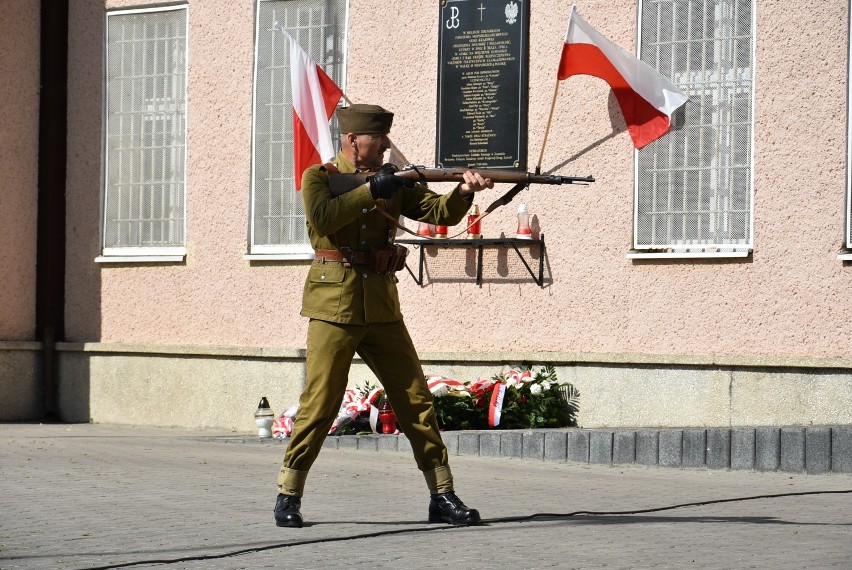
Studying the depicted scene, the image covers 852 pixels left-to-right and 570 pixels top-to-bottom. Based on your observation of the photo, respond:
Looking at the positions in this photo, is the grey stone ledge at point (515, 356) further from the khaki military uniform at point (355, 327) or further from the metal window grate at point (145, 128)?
the khaki military uniform at point (355, 327)

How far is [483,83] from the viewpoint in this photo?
13281mm

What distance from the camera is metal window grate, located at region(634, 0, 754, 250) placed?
12.1 meters

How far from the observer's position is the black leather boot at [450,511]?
7512 mm

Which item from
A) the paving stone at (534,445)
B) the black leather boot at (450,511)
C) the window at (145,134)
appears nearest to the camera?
the black leather boot at (450,511)

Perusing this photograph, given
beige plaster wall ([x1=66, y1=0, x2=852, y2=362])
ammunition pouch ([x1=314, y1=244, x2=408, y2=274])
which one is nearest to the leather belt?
ammunition pouch ([x1=314, y1=244, x2=408, y2=274])

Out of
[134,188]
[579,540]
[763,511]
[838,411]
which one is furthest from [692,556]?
[134,188]

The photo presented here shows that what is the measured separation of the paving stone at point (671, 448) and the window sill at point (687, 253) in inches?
66.4

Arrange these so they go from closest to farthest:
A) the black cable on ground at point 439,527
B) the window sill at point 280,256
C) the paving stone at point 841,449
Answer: the black cable on ground at point 439,527, the paving stone at point 841,449, the window sill at point 280,256

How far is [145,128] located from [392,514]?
8.16m

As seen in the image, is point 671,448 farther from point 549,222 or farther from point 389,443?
point 549,222

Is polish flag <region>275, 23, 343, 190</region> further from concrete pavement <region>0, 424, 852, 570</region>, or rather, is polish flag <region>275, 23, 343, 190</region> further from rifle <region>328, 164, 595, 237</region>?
rifle <region>328, 164, 595, 237</region>

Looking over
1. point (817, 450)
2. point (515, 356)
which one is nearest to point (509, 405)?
point (515, 356)

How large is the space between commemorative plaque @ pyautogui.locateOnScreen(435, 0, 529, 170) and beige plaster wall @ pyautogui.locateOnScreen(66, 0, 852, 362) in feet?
0.42

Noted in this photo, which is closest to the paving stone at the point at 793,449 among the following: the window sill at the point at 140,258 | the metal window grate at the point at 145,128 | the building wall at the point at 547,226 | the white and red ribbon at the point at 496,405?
the building wall at the point at 547,226
